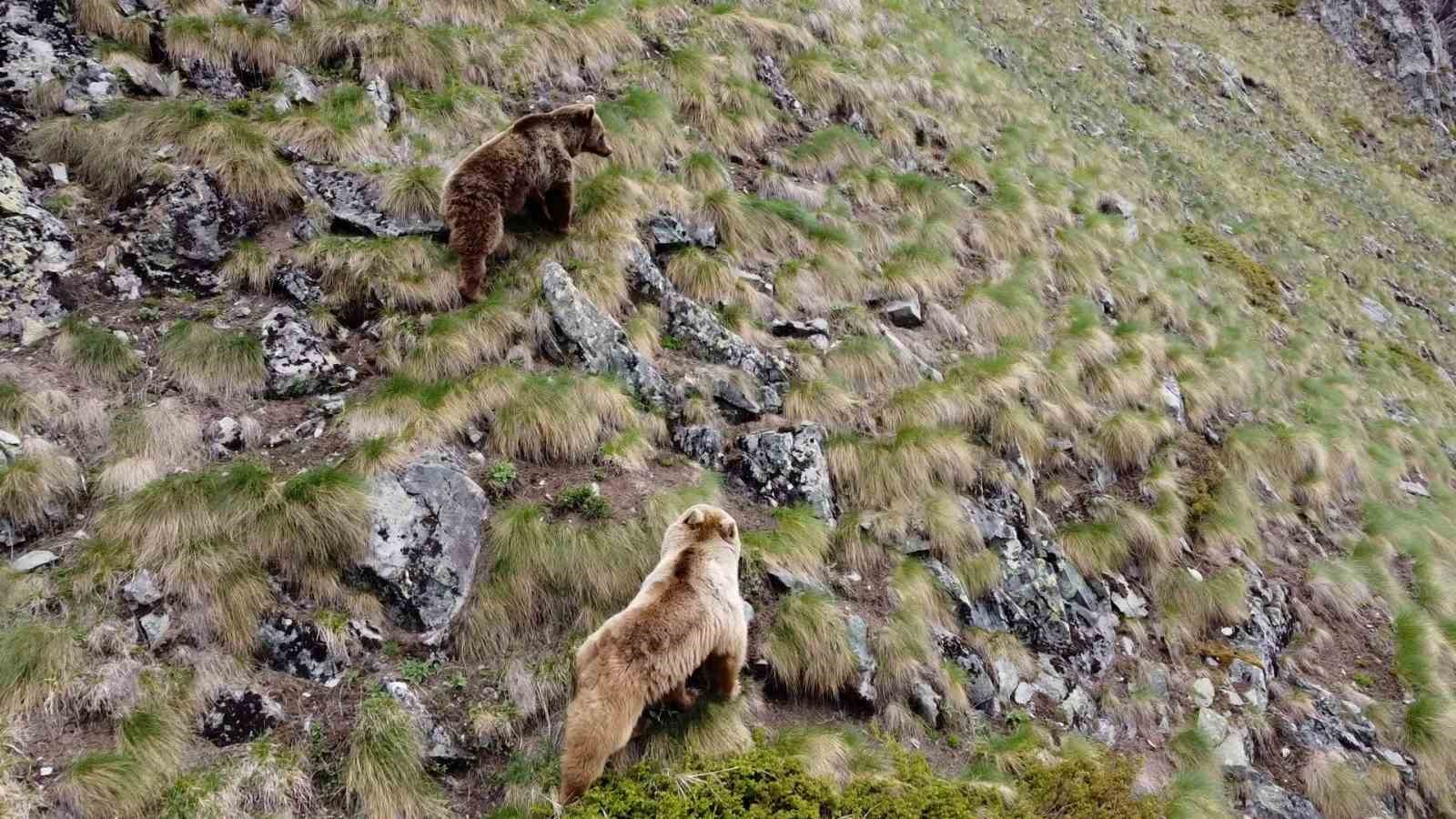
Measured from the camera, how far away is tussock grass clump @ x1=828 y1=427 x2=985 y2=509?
7.98 meters

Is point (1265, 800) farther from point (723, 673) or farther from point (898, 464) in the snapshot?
point (723, 673)

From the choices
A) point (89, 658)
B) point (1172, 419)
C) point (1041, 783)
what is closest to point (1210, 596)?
point (1172, 419)

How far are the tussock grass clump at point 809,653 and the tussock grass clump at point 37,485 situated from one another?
17.7ft

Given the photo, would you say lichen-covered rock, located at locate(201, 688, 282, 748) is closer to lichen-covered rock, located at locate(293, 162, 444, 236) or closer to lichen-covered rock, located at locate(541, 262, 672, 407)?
lichen-covered rock, located at locate(541, 262, 672, 407)

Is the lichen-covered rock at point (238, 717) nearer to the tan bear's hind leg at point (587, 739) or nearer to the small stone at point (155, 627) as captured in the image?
the small stone at point (155, 627)

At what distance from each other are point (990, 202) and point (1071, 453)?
5332 millimetres

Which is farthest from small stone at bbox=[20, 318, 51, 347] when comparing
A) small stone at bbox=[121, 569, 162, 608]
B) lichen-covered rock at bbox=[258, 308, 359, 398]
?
small stone at bbox=[121, 569, 162, 608]

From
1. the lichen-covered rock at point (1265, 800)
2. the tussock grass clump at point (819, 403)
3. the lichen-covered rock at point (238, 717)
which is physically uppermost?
the tussock grass clump at point (819, 403)

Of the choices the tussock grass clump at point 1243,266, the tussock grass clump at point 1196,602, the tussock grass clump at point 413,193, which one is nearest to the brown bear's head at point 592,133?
the tussock grass clump at point 413,193

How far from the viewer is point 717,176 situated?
1044 cm

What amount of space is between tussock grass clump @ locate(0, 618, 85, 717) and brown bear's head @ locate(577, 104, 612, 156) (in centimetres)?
672

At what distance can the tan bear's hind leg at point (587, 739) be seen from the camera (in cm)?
460

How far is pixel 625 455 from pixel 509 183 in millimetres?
3214

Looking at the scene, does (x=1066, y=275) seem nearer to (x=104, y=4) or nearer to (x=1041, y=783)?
(x=1041, y=783)
